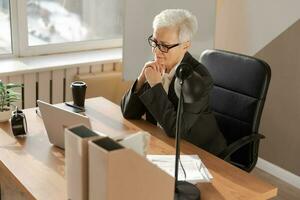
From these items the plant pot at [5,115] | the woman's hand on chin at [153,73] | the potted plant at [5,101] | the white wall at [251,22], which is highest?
the white wall at [251,22]

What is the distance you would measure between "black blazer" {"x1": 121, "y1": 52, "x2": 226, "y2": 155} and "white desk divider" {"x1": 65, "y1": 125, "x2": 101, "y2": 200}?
2.39 ft

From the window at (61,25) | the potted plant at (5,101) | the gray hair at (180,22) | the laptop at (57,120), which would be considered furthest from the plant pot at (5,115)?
the window at (61,25)

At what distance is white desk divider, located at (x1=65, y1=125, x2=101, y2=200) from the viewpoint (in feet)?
3.63

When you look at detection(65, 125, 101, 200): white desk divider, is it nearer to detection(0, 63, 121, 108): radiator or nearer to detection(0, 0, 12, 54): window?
detection(0, 63, 121, 108): radiator

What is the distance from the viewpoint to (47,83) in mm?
3178

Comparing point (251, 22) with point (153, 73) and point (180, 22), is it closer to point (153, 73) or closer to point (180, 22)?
point (180, 22)

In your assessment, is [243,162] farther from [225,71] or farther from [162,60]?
A: [162,60]

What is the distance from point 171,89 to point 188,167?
0.52m

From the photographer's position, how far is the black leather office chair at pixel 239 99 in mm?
2072

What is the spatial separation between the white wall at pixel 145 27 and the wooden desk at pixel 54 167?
1.26 metres

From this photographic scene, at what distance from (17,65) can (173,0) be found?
1.21 m

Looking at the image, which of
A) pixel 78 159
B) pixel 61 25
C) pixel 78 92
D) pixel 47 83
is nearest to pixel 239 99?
pixel 78 92

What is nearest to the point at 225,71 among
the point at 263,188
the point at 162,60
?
the point at 162,60

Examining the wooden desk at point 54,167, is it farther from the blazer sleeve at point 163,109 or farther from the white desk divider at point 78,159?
the white desk divider at point 78,159
